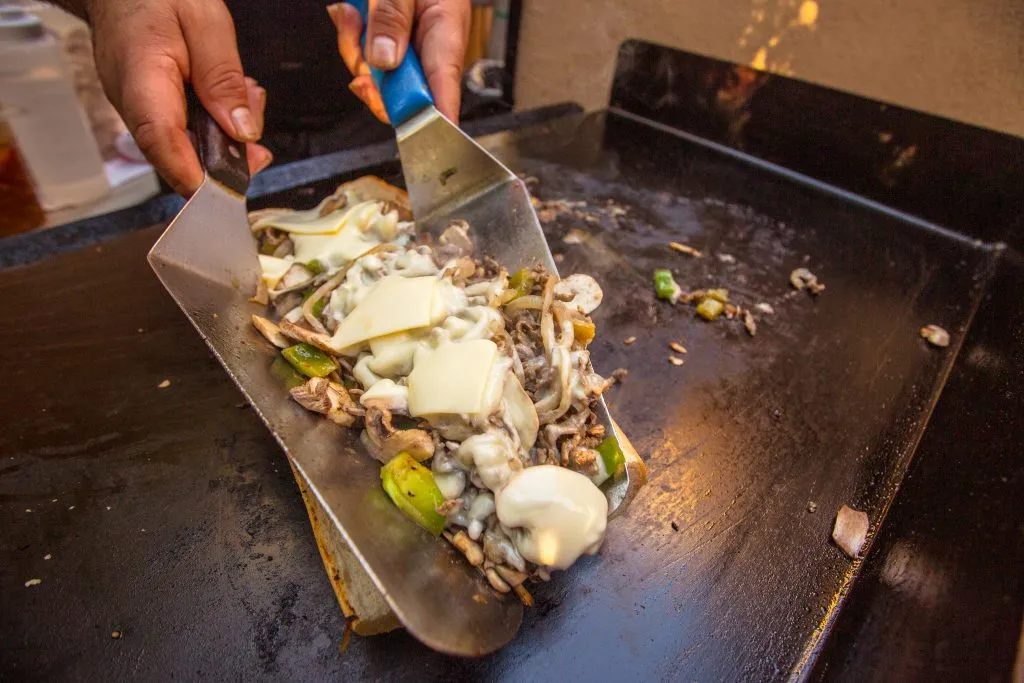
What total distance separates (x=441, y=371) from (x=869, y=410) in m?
1.38

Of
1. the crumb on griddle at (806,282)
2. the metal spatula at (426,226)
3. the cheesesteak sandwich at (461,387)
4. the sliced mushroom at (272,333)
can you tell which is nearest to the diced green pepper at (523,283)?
the cheesesteak sandwich at (461,387)

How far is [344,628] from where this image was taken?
3.99 ft

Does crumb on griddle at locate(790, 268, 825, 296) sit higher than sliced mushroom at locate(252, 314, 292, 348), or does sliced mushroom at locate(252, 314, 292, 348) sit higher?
sliced mushroom at locate(252, 314, 292, 348)

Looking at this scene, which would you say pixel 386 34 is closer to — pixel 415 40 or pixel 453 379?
pixel 415 40

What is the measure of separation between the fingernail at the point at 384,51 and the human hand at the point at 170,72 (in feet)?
1.45

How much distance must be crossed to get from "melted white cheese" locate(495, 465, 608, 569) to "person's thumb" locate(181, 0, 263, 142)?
1490 mm

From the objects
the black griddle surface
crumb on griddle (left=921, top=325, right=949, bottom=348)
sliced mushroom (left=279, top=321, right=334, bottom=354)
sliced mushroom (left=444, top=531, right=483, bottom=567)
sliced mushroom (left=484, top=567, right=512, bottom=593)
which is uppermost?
sliced mushroom (left=279, top=321, right=334, bottom=354)

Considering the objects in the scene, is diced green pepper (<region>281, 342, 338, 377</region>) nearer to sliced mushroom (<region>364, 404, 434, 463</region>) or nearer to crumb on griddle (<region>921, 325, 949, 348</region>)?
sliced mushroom (<region>364, 404, 434, 463</region>)

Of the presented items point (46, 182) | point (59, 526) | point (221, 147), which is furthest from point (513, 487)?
point (46, 182)

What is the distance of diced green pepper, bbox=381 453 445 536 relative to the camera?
3.96ft

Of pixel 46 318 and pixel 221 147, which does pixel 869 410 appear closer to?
pixel 221 147

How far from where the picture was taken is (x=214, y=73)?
1861 mm

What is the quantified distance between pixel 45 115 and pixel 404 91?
2.76 meters

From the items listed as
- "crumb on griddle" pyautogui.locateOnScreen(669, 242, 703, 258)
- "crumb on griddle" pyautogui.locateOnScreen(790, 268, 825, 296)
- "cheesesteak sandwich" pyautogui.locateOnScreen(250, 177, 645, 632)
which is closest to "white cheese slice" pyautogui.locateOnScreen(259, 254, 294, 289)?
"cheesesteak sandwich" pyautogui.locateOnScreen(250, 177, 645, 632)
